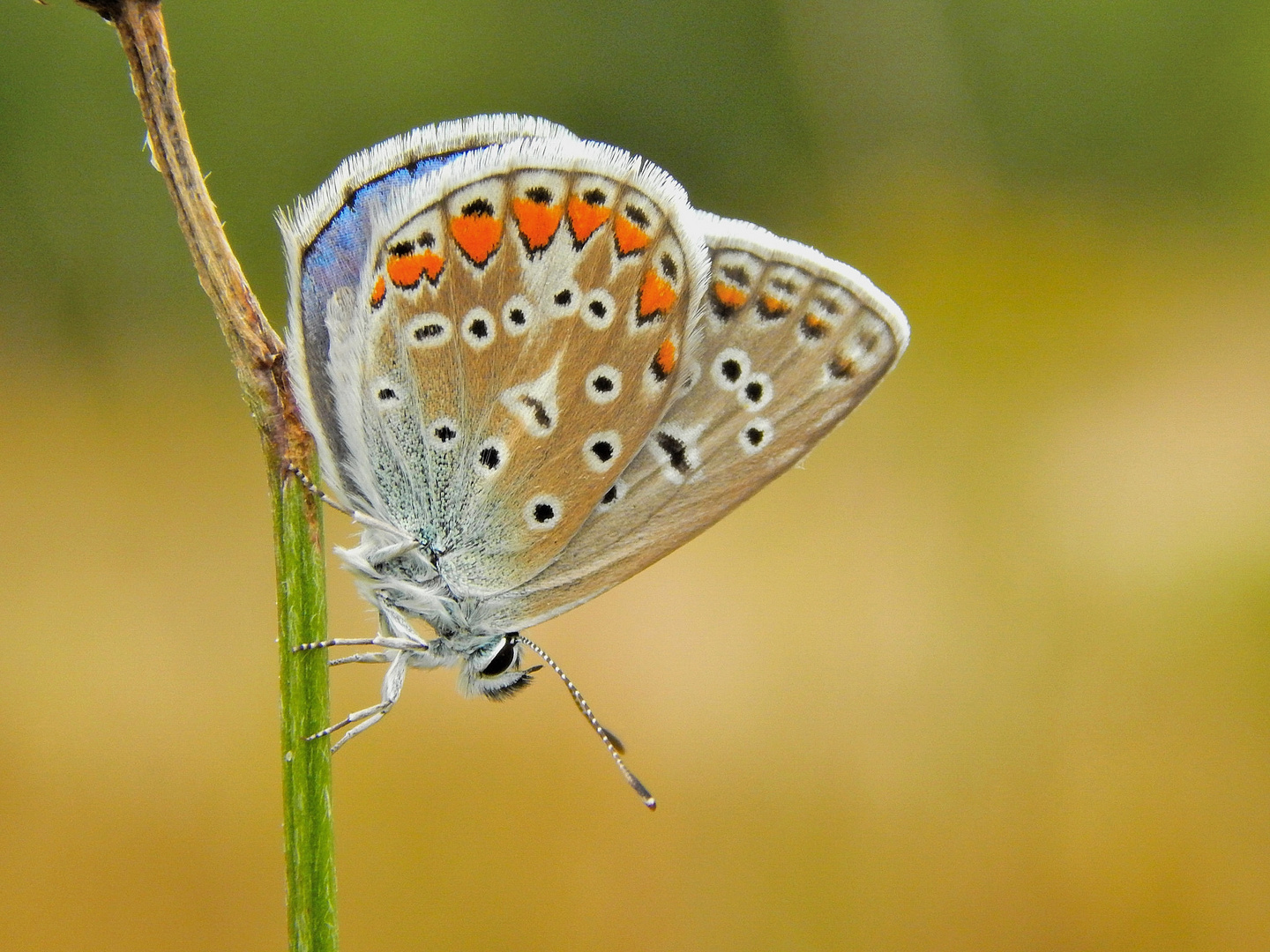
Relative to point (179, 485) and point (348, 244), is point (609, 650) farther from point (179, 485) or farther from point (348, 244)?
point (348, 244)

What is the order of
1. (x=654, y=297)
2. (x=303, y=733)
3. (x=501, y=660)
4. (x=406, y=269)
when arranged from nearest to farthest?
Answer: (x=303, y=733), (x=406, y=269), (x=654, y=297), (x=501, y=660)

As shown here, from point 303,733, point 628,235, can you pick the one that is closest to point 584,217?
point 628,235

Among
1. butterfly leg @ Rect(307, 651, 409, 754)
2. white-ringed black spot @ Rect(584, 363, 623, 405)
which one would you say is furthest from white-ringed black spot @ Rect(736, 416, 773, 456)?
butterfly leg @ Rect(307, 651, 409, 754)

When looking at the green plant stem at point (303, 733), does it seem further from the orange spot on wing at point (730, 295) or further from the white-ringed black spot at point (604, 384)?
the orange spot on wing at point (730, 295)

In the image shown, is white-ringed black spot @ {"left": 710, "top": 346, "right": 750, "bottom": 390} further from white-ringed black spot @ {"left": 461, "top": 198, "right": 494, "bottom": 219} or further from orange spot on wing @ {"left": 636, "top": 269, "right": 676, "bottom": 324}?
white-ringed black spot @ {"left": 461, "top": 198, "right": 494, "bottom": 219}

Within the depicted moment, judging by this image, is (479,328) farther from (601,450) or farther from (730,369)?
(730,369)

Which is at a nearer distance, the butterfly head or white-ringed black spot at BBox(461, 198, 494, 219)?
white-ringed black spot at BBox(461, 198, 494, 219)

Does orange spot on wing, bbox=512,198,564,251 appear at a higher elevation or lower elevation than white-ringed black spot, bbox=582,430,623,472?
higher
